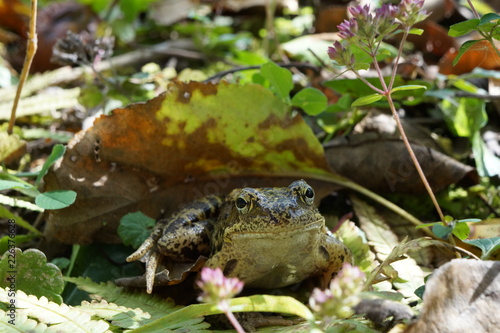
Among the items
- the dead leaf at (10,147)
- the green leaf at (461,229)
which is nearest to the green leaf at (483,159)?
the green leaf at (461,229)

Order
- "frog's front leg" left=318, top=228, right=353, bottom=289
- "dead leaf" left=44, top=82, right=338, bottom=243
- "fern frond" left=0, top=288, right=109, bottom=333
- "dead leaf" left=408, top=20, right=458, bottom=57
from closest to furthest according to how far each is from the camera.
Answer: "fern frond" left=0, top=288, right=109, bottom=333
"frog's front leg" left=318, top=228, right=353, bottom=289
"dead leaf" left=44, top=82, right=338, bottom=243
"dead leaf" left=408, top=20, right=458, bottom=57

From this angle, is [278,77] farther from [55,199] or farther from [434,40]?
[434,40]

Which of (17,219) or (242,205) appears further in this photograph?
(17,219)

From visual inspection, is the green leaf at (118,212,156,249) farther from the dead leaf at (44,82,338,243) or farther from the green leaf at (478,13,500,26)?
the green leaf at (478,13,500,26)

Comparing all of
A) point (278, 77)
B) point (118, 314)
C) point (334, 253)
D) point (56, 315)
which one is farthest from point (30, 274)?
point (278, 77)

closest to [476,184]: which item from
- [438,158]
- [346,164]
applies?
[438,158]

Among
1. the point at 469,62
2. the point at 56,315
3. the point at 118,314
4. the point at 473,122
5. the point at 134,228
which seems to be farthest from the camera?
the point at 469,62

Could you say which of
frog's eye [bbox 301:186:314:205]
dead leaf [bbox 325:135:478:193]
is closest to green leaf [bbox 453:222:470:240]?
frog's eye [bbox 301:186:314:205]
